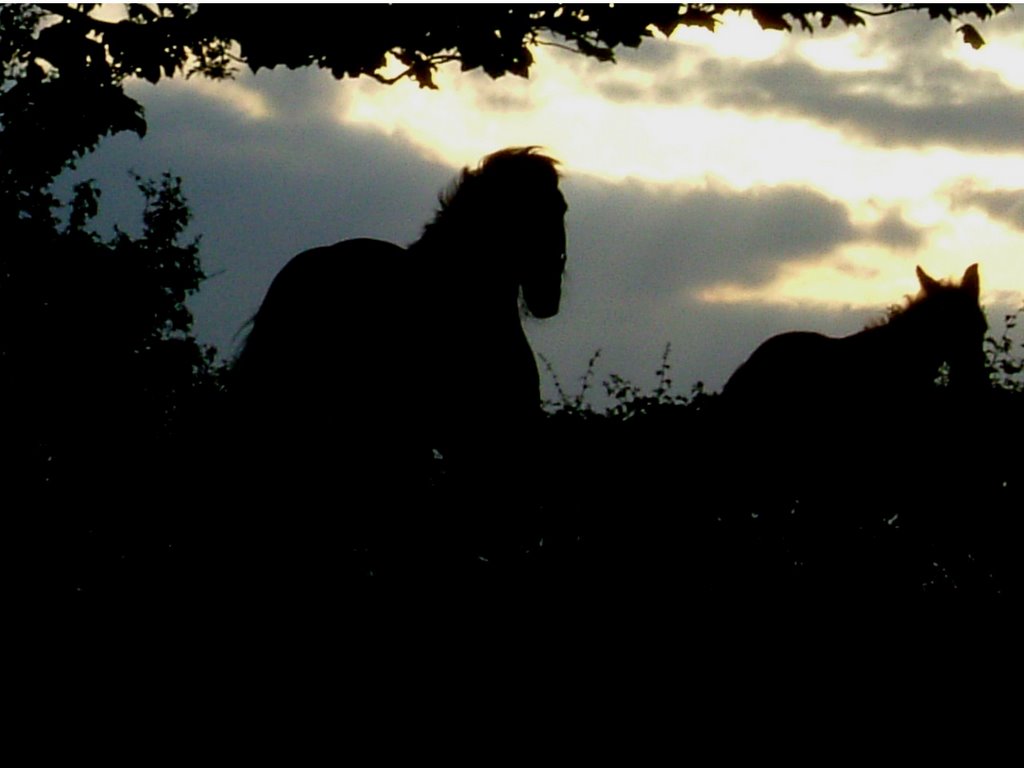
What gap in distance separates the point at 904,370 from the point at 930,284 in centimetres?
120

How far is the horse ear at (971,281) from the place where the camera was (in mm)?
10094

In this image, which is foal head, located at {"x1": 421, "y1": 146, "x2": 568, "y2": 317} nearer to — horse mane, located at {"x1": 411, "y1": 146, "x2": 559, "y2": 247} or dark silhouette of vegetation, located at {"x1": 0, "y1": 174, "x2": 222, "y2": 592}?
horse mane, located at {"x1": 411, "y1": 146, "x2": 559, "y2": 247}

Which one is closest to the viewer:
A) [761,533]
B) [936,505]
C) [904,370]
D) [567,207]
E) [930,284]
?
[761,533]

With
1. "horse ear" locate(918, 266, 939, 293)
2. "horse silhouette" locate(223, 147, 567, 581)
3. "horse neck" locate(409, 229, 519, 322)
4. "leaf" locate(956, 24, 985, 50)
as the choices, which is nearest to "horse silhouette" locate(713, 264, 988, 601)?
"horse ear" locate(918, 266, 939, 293)

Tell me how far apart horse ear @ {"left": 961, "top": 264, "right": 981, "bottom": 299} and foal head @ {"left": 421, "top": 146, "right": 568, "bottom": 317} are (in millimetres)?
4013

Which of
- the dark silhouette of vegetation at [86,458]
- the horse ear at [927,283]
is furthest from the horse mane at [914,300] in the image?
the dark silhouette of vegetation at [86,458]

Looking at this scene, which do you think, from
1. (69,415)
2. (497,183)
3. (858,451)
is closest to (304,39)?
(497,183)

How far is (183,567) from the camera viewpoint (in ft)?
19.0

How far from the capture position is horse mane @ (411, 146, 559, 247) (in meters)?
7.24

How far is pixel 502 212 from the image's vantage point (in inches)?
285

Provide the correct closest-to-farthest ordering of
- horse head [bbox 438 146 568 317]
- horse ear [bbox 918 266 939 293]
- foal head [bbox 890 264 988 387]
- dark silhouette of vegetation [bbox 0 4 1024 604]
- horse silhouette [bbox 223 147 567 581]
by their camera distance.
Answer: dark silhouette of vegetation [bbox 0 4 1024 604], horse silhouette [bbox 223 147 567 581], horse head [bbox 438 146 568 317], foal head [bbox 890 264 988 387], horse ear [bbox 918 266 939 293]

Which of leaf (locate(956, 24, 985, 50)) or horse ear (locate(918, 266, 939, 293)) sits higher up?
leaf (locate(956, 24, 985, 50))

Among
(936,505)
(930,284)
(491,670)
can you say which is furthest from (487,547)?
(930,284)

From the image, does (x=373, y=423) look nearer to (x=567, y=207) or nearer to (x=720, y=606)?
(x=567, y=207)
